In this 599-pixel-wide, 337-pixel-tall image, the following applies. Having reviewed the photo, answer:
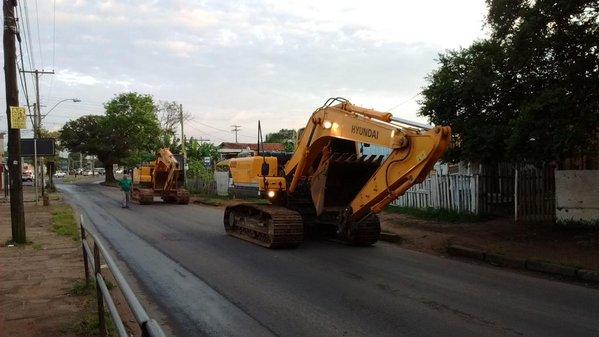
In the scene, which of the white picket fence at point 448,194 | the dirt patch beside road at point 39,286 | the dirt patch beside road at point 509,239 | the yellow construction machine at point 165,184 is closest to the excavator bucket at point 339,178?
the dirt patch beside road at point 509,239

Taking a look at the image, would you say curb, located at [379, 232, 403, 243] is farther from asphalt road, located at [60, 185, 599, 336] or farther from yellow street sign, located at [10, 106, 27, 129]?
yellow street sign, located at [10, 106, 27, 129]

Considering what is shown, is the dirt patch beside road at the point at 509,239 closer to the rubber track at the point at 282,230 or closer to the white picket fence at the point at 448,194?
the white picket fence at the point at 448,194

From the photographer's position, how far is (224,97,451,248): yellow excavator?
9516 millimetres

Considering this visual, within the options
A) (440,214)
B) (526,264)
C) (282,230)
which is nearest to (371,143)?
(282,230)

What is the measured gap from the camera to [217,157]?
165 feet

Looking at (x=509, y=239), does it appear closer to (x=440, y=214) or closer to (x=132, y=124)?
(x=440, y=214)

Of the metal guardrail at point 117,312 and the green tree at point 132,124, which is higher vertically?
the green tree at point 132,124

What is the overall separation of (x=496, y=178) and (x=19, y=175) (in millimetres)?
13025

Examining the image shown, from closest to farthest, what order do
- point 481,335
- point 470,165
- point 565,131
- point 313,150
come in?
point 481,335
point 565,131
point 313,150
point 470,165

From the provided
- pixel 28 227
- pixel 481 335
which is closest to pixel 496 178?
pixel 481 335

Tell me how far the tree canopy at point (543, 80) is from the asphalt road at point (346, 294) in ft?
9.87

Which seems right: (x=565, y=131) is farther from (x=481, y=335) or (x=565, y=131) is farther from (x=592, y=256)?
(x=481, y=335)

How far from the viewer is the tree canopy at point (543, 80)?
10375mm

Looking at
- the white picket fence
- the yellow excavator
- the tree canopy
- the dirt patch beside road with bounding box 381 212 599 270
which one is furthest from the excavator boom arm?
the white picket fence
